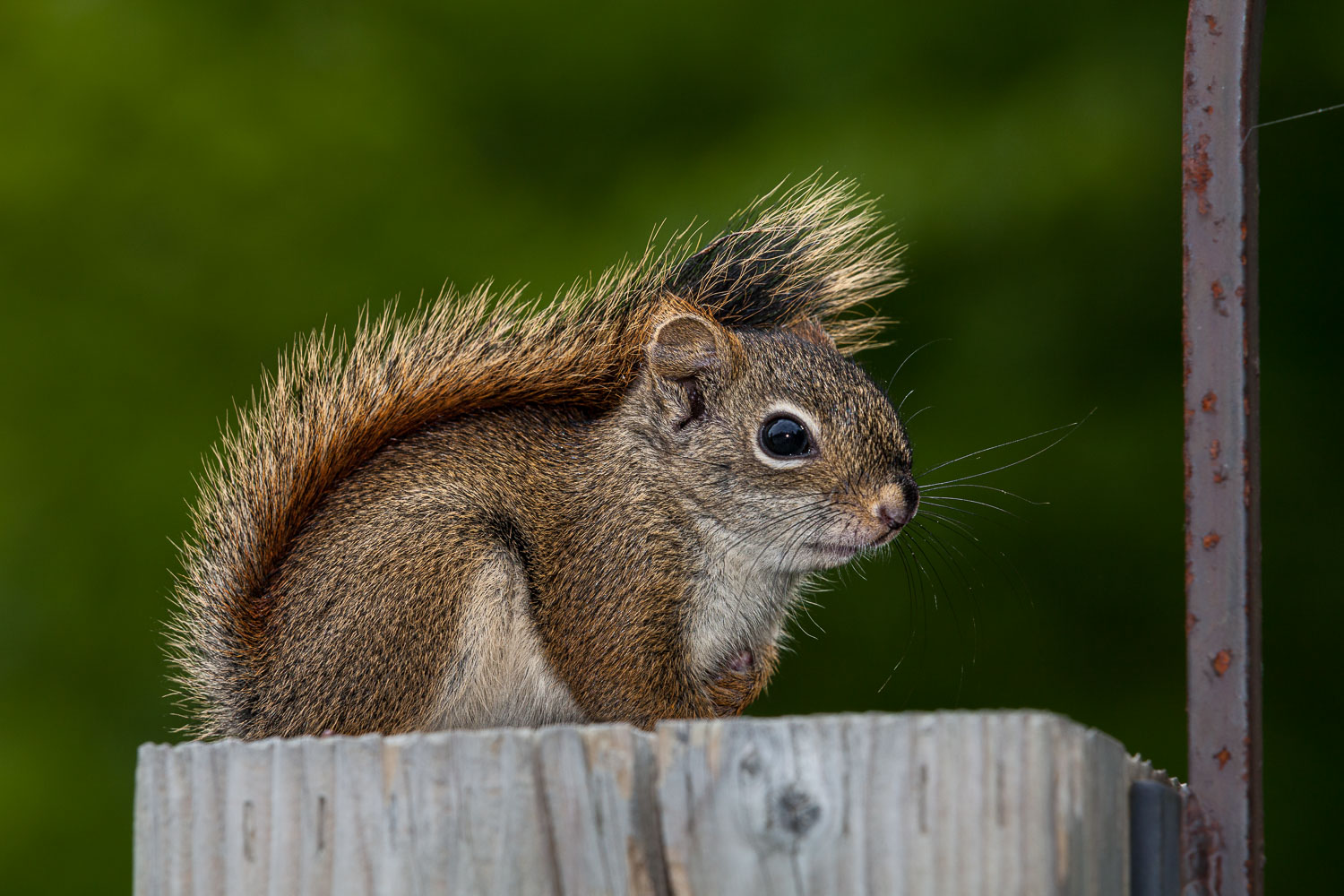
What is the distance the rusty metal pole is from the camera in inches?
46.5

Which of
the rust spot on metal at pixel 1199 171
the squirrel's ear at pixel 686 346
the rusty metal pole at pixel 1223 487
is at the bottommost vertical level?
the rusty metal pole at pixel 1223 487

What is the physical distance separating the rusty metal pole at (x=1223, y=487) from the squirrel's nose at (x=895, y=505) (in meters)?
0.89

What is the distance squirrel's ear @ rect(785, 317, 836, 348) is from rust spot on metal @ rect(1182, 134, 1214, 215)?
1191mm

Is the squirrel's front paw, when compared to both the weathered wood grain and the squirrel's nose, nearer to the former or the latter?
the squirrel's nose

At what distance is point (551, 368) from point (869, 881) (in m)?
1.40

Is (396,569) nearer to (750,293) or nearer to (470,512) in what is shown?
(470,512)

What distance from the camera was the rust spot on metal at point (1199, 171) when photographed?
1245mm

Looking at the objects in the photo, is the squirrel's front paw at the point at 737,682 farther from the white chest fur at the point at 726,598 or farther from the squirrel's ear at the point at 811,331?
the squirrel's ear at the point at 811,331

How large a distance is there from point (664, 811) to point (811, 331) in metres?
1.49

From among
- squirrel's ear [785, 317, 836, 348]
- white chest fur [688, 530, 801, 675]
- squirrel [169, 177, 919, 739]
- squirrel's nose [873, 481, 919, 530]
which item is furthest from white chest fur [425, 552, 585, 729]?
squirrel's ear [785, 317, 836, 348]

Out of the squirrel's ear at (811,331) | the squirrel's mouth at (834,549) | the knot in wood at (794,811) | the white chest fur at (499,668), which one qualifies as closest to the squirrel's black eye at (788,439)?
the squirrel's mouth at (834,549)

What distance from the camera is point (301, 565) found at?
2.10 m

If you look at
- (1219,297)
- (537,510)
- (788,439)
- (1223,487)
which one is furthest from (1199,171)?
(537,510)

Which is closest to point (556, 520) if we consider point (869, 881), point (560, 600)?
point (560, 600)
